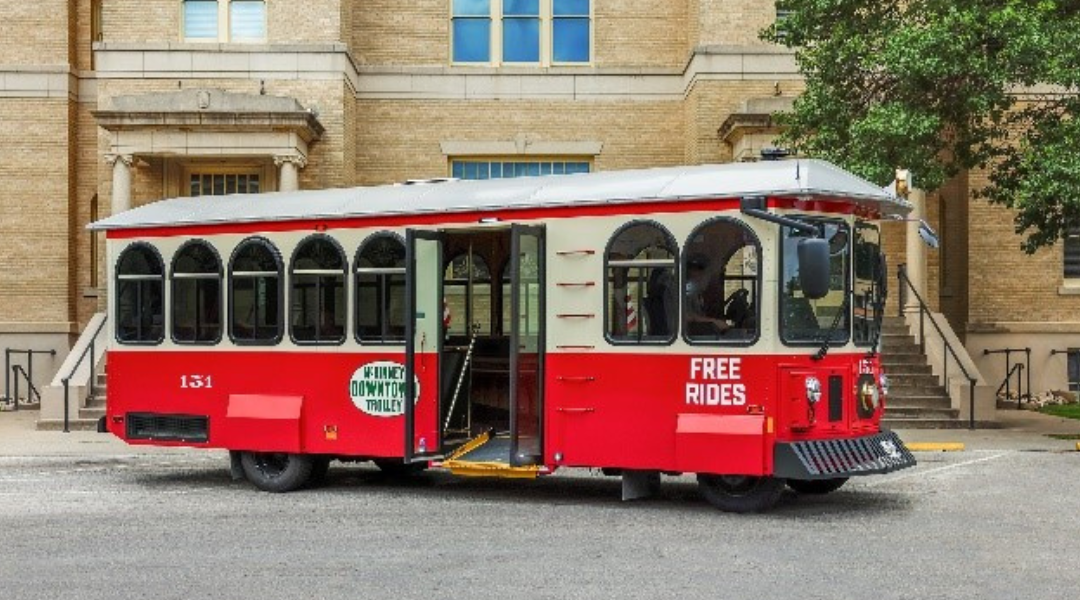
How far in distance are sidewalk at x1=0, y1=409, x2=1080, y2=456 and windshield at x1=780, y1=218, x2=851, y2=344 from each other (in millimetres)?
7171

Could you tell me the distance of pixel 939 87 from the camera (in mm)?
20422

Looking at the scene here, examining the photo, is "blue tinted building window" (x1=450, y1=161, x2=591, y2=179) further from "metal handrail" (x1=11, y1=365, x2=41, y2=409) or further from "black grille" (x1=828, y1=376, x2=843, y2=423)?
"black grille" (x1=828, y1=376, x2=843, y2=423)

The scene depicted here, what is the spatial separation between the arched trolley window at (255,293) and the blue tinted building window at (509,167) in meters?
15.4

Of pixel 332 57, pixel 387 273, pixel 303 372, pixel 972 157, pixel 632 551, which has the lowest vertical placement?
pixel 632 551

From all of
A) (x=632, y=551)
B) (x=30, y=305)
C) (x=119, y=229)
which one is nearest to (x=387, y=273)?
(x=119, y=229)

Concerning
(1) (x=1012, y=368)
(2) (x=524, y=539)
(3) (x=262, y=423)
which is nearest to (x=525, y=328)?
(2) (x=524, y=539)

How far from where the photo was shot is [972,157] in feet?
69.0

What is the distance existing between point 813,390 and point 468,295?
3.58m

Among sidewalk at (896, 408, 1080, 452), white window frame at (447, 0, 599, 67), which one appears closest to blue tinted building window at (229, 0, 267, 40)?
white window frame at (447, 0, 599, 67)

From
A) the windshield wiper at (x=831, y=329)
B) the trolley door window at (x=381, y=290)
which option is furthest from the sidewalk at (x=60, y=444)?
the windshield wiper at (x=831, y=329)

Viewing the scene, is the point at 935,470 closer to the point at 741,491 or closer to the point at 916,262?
the point at 741,491

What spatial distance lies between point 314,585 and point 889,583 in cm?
350

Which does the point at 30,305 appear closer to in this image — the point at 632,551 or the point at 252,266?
the point at 252,266

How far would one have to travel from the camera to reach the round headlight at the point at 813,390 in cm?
1205
